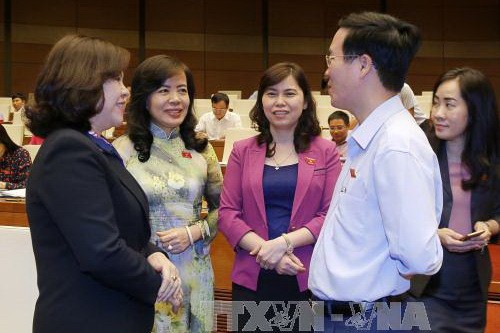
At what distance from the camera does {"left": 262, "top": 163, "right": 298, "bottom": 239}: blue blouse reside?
90.9 inches

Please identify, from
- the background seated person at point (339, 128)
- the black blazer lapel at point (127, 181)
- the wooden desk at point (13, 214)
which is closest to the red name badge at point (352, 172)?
the black blazer lapel at point (127, 181)

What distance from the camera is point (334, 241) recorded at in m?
1.51

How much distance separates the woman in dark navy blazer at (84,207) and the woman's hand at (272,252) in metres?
0.69

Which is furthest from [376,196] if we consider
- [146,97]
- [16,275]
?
[16,275]

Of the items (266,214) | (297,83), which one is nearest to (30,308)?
(266,214)

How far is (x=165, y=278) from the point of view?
62.4 inches

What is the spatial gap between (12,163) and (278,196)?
300cm

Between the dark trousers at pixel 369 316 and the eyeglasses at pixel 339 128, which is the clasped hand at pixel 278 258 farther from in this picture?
the eyeglasses at pixel 339 128

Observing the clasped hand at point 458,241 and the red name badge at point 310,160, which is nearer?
the clasped hand at point 458,241

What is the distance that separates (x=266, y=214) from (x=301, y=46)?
1084 centimetres

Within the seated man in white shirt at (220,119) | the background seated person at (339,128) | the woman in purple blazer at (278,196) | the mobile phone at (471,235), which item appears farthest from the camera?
the seated man in white shirt at (220,119)

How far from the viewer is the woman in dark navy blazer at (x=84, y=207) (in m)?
1.37

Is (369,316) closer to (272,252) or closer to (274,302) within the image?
(272,252)

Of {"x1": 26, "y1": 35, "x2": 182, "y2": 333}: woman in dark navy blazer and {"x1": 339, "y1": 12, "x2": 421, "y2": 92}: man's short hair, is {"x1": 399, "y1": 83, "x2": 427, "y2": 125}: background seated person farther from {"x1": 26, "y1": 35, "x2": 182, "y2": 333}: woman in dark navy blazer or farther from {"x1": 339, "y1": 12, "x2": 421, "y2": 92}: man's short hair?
{"x1": 26, "y1": 35, "x2": 182, "y2": 333}: woman in dark navy blazer
